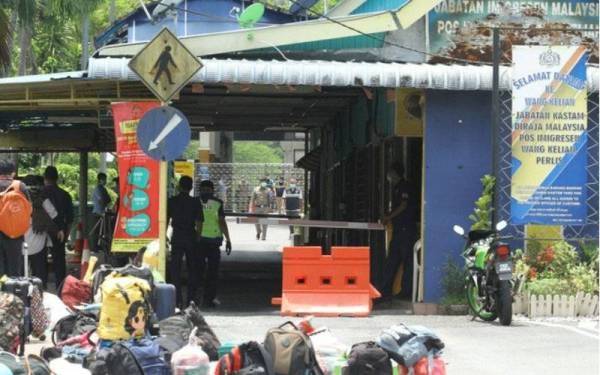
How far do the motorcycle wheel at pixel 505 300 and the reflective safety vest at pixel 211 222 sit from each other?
14.9ft

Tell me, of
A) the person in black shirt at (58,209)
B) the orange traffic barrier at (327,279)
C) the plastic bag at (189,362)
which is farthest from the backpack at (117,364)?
the person in black shirt at (58,209)

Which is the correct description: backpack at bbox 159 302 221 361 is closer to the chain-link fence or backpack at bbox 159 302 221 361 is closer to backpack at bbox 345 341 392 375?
backpack at bbox 345 341 392 375

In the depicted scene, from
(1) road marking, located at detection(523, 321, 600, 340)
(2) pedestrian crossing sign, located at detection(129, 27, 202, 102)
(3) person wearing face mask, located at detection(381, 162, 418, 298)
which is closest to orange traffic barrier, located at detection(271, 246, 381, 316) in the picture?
(3) person wearing face mask, located at detection(381, 162, 418, 298)

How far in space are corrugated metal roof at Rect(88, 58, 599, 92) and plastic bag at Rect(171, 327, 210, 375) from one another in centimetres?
641

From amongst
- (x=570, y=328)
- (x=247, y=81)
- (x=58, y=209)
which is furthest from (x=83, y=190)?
(x=570, y=328)

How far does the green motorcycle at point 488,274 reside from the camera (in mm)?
13195

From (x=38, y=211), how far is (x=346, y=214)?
9.06 m

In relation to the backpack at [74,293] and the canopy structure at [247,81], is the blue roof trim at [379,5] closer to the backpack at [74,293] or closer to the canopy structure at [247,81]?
the canopy structure at [247,81]

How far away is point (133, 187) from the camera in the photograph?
47.8 ft

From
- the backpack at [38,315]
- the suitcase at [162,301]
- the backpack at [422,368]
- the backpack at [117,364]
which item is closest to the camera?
the backpack at [117,364]

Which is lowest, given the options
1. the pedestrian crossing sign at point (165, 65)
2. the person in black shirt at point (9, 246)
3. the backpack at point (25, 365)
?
the backpack at point (25, 365)

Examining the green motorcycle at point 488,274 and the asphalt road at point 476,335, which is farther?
the green motorcycle at point 488,274

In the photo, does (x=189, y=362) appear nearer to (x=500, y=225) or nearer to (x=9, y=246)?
(x=9, y=246)

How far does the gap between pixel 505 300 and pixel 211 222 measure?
469 centimetres
